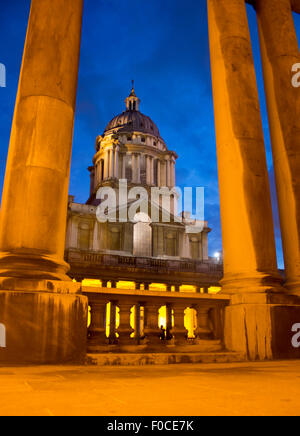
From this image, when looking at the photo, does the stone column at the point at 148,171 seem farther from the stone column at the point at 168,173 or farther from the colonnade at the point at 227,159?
the colonnade at the point at 227,159

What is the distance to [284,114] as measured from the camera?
49.1ft

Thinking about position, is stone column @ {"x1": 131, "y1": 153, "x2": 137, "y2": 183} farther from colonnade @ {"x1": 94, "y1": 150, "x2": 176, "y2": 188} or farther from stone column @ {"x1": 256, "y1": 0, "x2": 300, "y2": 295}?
stone column @ {"x1": 256, "y1": 0, "x2": 300, "y2": 295}

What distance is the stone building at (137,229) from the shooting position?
55.2m

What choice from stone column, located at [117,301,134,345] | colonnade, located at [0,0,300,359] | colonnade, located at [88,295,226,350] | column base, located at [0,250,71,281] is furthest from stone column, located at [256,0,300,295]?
column base, located at [0,250,71,281]

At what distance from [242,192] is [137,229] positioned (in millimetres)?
71921

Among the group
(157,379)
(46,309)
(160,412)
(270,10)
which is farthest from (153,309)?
(270,10)

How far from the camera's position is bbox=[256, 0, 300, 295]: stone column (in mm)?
13961

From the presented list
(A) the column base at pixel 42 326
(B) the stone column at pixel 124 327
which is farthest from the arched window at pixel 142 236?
(A) the column base at pixel 42 326

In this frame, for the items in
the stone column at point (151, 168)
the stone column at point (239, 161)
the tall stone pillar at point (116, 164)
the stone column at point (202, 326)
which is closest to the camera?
the stone column at point (239, 161)

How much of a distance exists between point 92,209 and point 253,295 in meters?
74.5

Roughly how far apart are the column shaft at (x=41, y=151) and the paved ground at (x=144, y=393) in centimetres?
297

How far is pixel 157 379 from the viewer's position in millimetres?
6727

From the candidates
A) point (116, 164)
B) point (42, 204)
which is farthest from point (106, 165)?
point (42, 204)

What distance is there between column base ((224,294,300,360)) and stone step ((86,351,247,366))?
48cm
